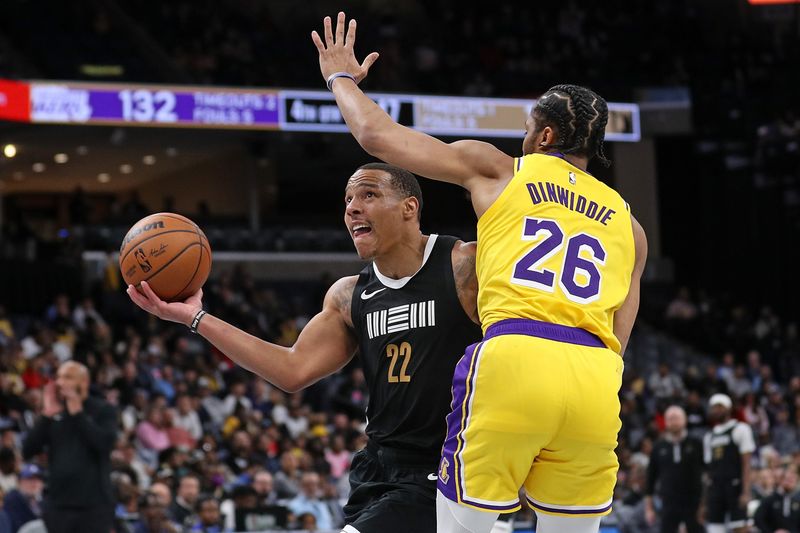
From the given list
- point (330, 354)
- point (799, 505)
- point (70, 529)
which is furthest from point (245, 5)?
point (330, 354)

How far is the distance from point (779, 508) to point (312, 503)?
461 cm

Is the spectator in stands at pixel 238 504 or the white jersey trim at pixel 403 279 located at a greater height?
the white jersey trim at pixel 403 279

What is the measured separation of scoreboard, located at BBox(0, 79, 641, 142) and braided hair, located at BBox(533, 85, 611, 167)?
13.9 metres

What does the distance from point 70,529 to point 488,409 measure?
5040 millimetres

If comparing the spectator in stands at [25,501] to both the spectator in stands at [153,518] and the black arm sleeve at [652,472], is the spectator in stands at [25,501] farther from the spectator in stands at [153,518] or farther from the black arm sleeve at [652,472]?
the black arm sleeve at [652,472]

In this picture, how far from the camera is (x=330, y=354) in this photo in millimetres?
4742

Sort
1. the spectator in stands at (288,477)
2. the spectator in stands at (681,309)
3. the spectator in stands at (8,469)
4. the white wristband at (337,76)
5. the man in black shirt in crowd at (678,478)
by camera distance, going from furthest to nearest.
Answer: the spectator in stands at (681,309) → the spectator in stands at (288,477) → the man in black shirt in crowd at (678,478) → the spectator in stands at (8,469) → the white wristband at (337,76)

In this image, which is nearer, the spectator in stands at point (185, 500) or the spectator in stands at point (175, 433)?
the spectator in stands at point (185, 500)

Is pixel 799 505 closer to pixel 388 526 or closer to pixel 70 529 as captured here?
pixel 70 529

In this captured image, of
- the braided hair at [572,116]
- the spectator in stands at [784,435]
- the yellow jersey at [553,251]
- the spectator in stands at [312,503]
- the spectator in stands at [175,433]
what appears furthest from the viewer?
the spectator in stands at [784,435]

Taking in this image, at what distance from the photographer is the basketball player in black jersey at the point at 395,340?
4.51m

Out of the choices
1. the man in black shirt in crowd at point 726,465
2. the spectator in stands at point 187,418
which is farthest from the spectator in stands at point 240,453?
the man in black shirt in crowd at point 726,465

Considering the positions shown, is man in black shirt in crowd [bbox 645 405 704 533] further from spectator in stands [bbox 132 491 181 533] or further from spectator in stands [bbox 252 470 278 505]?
spectator in stands [bbox 132 491 181 533]

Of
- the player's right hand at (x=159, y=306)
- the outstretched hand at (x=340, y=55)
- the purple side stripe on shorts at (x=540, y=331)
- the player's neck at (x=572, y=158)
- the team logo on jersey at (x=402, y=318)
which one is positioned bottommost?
the purple side stripe on shorts at (x=540, y=331)
